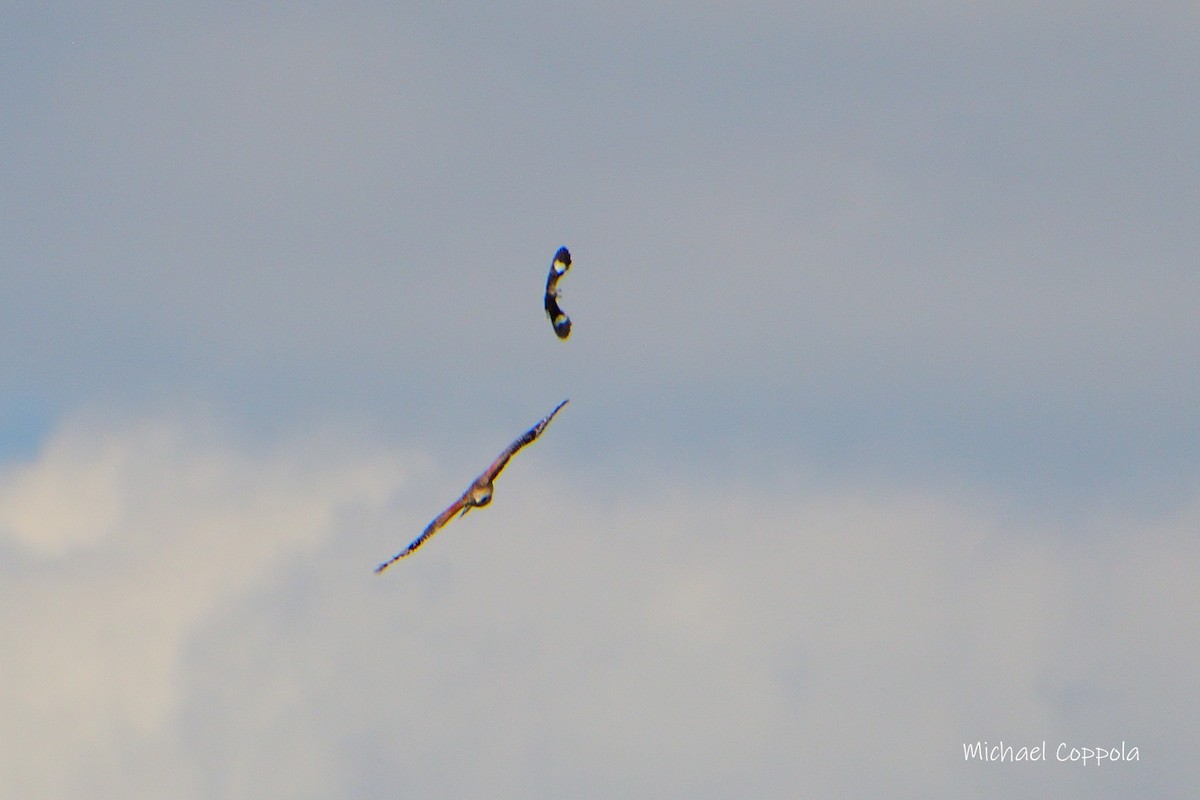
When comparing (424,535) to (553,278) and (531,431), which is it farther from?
(553,278)

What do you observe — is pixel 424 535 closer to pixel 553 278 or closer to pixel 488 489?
pixel 488 489

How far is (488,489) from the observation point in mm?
74938

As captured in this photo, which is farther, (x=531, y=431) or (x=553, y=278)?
(x=553, y=278)

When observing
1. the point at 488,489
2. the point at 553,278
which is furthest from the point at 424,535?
the point at 553,278

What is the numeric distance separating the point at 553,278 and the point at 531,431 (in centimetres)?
713

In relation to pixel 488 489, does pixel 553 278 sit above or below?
above

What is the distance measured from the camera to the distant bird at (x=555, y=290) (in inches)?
2997

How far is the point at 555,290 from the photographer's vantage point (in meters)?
76.9

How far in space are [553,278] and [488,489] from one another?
7.75m

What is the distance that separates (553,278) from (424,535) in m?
10.4

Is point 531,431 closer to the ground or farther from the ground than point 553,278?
closer to the ground

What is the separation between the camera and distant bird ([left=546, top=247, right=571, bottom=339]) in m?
76.1

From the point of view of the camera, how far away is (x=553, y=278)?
77.1 meters

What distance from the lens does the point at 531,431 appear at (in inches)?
2844
